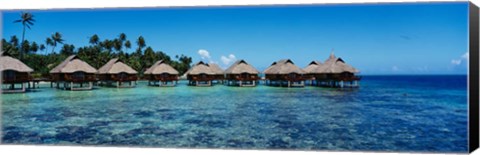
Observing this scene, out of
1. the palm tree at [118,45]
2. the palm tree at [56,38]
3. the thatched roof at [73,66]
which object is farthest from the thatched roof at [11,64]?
the palm tree at [118,45]

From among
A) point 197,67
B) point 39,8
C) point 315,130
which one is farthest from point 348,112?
point 197,67

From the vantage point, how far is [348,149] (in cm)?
589

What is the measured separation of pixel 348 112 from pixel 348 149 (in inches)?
117

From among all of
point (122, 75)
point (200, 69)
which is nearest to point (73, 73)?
point (122, 75)

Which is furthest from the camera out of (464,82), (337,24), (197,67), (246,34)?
(197,67)

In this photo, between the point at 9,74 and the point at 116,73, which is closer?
the point at 9,74

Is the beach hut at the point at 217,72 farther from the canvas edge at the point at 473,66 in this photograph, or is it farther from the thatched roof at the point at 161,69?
the canvas edge at the point at 473,66

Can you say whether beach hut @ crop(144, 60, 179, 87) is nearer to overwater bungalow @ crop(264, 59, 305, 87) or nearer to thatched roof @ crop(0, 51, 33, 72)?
overwater bungalow @ crop(264, 59, 305, 87)

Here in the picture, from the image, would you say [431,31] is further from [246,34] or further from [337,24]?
[246,34]

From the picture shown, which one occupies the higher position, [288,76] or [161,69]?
[161,69]

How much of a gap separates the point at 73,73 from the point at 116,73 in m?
2.23

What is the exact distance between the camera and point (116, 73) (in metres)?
17.0

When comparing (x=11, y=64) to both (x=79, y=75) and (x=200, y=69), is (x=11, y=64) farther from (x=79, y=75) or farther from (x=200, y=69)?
(x=200, y=69)

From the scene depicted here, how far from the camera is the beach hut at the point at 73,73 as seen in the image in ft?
44.8
